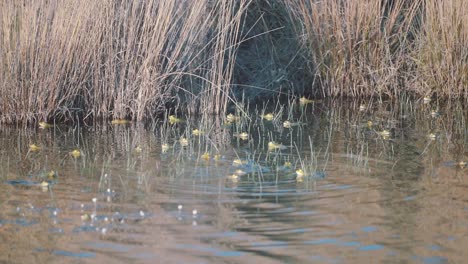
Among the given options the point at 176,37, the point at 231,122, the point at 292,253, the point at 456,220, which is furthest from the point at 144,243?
the point at 176,37

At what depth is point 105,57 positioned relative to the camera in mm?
9672

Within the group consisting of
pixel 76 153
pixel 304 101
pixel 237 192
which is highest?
pixel 304 101

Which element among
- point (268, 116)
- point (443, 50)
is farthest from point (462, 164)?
point (443, 50)

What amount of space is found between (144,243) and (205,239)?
0.38 m

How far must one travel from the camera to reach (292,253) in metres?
5.00

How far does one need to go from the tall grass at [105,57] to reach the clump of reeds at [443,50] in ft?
8.64

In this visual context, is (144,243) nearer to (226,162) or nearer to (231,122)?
(226,162)

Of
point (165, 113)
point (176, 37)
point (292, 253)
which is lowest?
point (292, 253)

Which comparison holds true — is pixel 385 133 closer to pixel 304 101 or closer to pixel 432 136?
pixel 432 136

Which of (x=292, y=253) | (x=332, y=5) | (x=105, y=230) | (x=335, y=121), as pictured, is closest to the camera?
(x=292, y=253)

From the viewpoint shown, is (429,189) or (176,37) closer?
(429,189)

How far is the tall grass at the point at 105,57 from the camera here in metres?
9.16

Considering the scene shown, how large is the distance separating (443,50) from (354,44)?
3.66 ft

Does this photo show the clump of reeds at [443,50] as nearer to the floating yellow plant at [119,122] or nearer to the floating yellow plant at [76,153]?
the floating yellow plant at [119,122]
